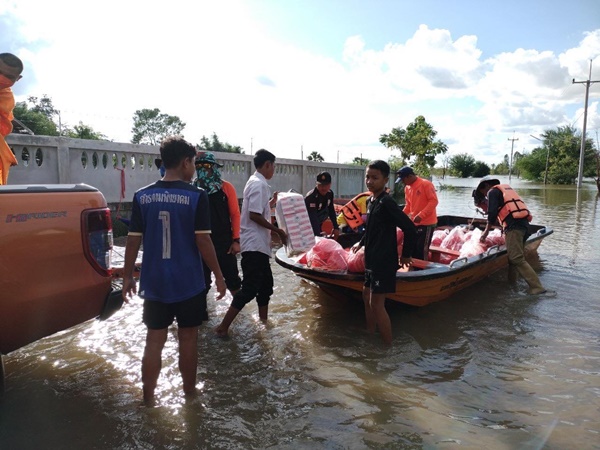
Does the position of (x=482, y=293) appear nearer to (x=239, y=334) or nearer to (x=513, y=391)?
(x=513, y=391)

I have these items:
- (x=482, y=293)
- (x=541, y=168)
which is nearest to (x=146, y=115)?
(x=541, y=168)

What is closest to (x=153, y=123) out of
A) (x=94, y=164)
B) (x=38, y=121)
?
(x=38, y=121)

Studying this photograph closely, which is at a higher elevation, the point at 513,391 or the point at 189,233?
the point at 189,233

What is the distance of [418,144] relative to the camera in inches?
1137

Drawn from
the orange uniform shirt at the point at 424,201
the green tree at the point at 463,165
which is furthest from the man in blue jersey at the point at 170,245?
the green tree at the point at 463,165

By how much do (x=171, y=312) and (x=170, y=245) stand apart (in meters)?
0.45

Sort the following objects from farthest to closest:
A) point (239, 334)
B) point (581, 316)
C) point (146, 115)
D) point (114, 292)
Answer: point (146, 115) < point (581, 316) < point (239, 334) < point (114, 292)

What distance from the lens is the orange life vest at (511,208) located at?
614 centimetres

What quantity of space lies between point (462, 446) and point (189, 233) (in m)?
2.13

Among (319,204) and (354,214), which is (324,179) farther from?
(354,214)

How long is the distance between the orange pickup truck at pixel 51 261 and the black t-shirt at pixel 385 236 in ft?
7.05

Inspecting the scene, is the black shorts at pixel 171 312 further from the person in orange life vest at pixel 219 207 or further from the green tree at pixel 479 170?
the green tree at pixel 479 170

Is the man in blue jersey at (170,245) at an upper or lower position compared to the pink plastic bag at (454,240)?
upper

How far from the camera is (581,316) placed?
17.7ft
